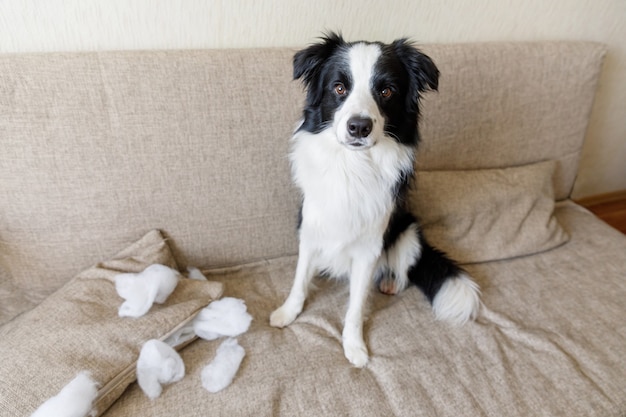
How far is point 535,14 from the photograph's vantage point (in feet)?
6.02

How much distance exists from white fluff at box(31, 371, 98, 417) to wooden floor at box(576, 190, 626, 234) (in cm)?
272

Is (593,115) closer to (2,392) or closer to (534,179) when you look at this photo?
(534,179)

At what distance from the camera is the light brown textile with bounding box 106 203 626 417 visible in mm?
1160

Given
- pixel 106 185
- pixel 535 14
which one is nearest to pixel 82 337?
pixel 106 185

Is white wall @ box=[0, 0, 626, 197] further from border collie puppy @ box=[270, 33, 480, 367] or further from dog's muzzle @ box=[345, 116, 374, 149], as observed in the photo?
dog's muzzle @ box=[345, 116, 374, 149]

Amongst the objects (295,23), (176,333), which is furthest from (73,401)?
(295,23)

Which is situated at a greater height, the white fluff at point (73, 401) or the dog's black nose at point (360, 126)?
the dog's black nose at point (360, 126)

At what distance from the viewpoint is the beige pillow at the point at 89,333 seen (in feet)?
3.43

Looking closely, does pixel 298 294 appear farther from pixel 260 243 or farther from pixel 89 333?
pixel 89 333

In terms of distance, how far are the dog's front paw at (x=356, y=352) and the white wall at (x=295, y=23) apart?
1097 mm

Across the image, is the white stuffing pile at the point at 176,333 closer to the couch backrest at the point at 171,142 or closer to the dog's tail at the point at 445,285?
the couch backrest at the point at 171,142

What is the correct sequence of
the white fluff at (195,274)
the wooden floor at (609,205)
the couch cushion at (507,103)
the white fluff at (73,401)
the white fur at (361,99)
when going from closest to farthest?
1. the white fluff at (73,401)
2. the white fur at (361,99)
3. the white fluff at (195,274)
4. the couch cushion at (507,103)
5. the wooden floor at (609,205)

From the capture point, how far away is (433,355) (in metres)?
1.33

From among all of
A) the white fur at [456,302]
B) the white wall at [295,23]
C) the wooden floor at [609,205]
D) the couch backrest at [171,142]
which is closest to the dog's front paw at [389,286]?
the white fur at [456,302]
